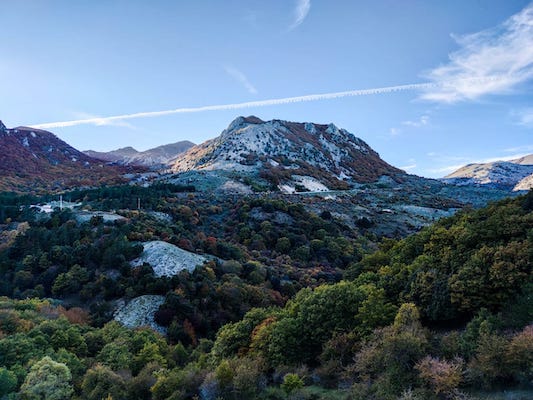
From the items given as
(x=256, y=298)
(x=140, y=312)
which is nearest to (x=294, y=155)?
(x=256, y=298)

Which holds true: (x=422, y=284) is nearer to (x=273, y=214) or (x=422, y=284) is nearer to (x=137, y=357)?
(x=137, y=357)

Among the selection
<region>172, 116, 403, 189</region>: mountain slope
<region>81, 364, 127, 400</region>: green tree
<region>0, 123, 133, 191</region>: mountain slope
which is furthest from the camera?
<region>172, 116, 403, 189</region>: mountain slope

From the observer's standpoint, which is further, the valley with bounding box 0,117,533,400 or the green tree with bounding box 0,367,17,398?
the green tree with bounding box 0,367,17,398

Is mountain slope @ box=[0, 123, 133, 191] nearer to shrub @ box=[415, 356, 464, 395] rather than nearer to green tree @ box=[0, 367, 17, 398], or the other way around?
green tree @ box=[0, 367, 17, 398]

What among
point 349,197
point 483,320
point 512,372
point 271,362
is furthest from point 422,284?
point 349,197

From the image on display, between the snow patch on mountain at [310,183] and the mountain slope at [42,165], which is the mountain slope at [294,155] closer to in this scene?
the snow patch on mountain at [310,183]

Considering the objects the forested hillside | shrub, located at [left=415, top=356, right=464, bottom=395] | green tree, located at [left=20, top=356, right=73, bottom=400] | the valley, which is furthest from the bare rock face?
shrub, located at [left=415, top=356, right=464, bottom=395]

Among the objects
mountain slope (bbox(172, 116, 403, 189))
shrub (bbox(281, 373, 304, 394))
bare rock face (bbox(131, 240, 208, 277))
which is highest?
mountain slope (bbox(172, 116, 403, 189))

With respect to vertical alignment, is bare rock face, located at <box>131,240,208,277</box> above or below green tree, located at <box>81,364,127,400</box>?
above
